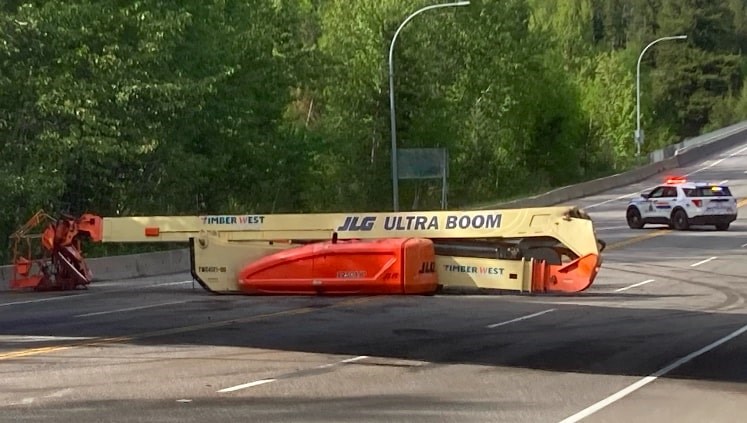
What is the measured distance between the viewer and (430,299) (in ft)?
76.9

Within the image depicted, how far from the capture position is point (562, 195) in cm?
6106

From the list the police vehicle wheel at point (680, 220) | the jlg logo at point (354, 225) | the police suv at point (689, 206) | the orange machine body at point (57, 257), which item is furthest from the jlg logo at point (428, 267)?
the police vehicle wheel at point (680, 220)

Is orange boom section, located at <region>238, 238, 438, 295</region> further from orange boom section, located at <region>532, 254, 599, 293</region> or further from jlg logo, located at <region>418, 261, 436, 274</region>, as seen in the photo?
orange boom section, located at <region>532, 254, 599, 293</region>

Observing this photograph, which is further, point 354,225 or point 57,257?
point 57,257

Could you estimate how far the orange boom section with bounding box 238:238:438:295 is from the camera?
76.8 feet

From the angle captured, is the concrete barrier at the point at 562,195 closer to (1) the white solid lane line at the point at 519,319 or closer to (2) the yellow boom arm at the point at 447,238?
(2) the yellow boom arm at the point at 447,238

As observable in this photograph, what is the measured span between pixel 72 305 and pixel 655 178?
5421 cm

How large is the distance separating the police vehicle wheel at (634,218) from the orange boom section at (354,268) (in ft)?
72.2

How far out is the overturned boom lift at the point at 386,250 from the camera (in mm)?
23016

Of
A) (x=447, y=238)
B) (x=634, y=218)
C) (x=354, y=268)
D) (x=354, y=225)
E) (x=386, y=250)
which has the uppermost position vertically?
(x=634, y=218)

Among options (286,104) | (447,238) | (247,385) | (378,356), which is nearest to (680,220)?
(286,104)

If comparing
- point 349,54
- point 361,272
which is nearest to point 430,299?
point 361,272

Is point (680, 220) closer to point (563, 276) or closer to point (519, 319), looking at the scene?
point (563, 276)

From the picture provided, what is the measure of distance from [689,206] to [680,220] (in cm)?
62
